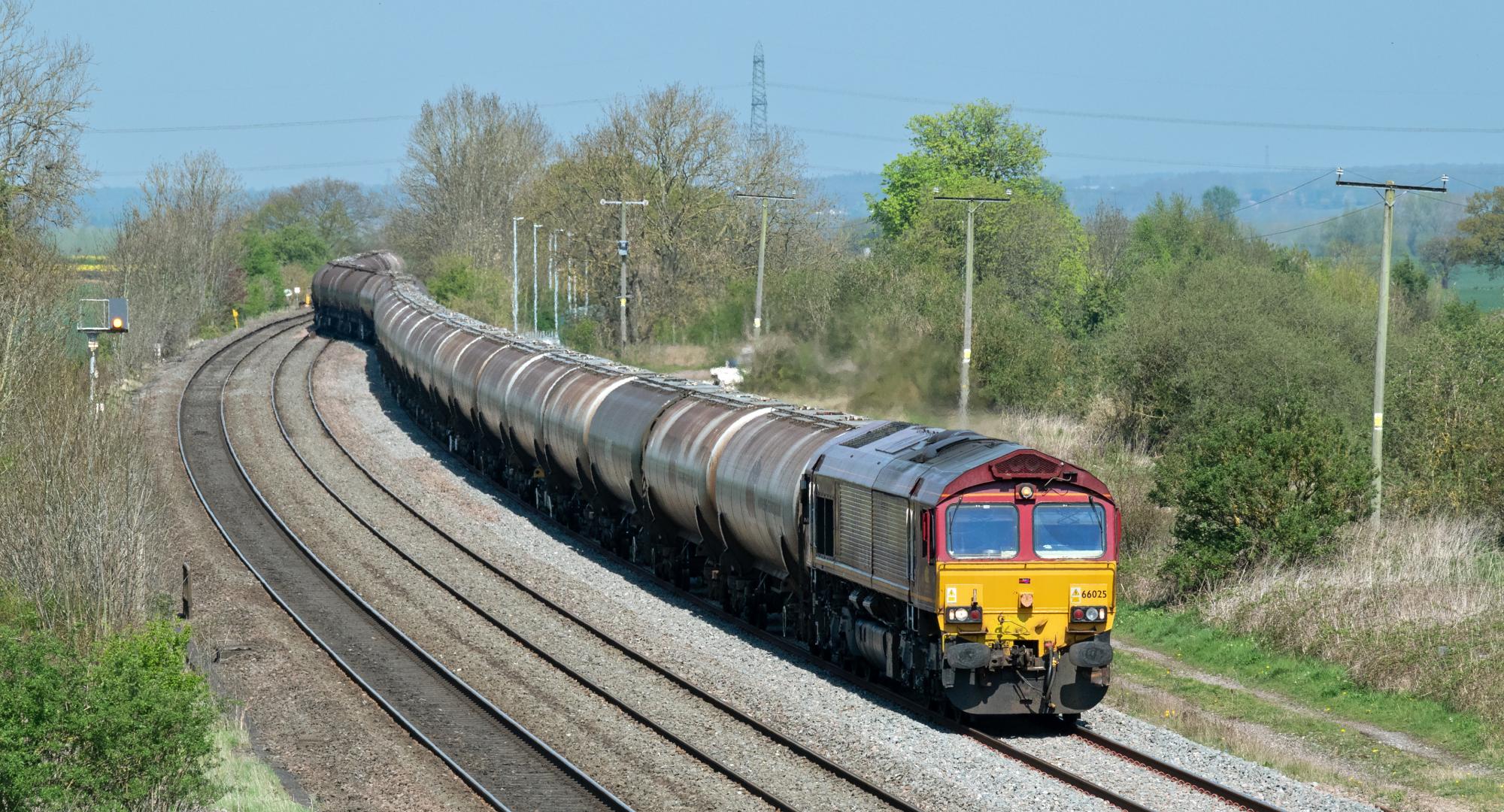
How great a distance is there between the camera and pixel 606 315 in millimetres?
74750

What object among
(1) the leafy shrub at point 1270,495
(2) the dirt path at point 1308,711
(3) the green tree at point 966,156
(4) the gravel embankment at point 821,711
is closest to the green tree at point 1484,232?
(3) the green tree at point 966,156

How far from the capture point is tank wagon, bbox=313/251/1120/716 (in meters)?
17.8

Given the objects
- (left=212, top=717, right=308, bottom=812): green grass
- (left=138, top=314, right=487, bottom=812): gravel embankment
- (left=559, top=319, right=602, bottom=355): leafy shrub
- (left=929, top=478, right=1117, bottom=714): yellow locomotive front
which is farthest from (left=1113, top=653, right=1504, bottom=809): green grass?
(left=559, top=319, right=602, bottom=355): leafy shrub

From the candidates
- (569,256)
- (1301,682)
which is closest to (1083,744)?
(1301,682)

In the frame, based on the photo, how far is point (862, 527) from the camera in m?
19.7

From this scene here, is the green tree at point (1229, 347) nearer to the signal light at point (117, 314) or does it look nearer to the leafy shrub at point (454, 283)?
the signal light at point (117, 314)

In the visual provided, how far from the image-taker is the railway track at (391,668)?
1636 cm

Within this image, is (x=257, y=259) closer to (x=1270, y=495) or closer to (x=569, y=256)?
(x=569, y=256)

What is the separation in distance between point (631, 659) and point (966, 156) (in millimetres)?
83781

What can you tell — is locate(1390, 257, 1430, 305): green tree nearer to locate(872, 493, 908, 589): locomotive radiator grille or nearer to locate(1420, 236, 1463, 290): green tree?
locate(1420, 236, 1463, 290): green tree

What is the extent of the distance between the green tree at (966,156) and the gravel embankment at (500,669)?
68.0 m

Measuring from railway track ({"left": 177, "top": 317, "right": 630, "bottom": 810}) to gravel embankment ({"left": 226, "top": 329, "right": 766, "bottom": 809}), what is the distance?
10.4 inches

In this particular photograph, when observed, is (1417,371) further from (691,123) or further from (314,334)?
(314,334)

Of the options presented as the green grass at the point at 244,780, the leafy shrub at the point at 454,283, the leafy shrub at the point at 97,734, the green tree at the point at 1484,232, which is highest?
the green tree at the point at 1484,232
